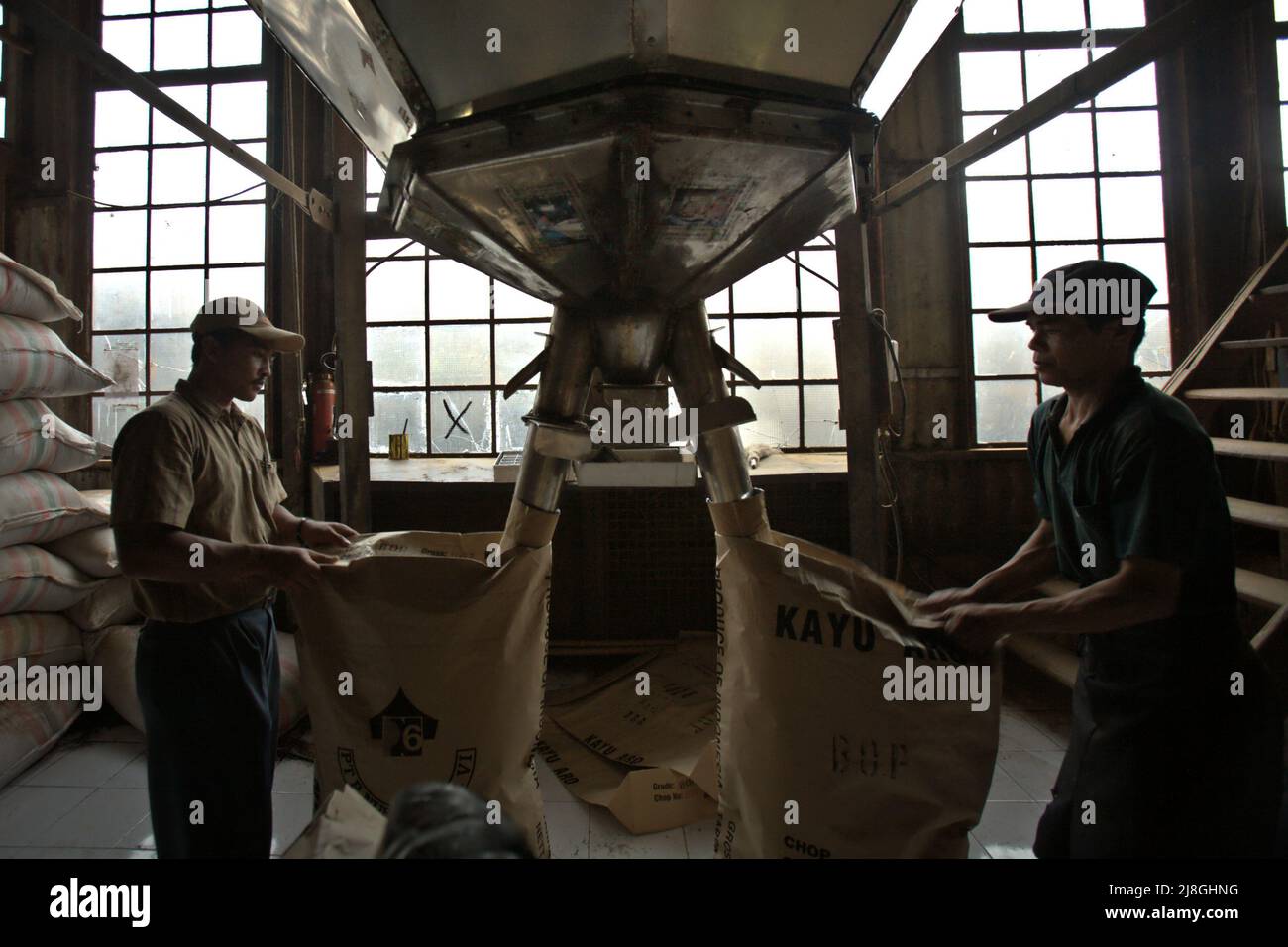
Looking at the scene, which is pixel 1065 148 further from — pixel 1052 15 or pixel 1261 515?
pixel 1261 515

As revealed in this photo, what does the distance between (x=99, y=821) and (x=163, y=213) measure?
3.00 metres

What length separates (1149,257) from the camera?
3.36 m

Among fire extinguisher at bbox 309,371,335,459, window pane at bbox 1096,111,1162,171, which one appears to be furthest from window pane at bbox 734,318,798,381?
fire extinguisher at bbox 309,371,335,459

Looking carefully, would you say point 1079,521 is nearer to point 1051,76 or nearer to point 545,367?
point 545,367

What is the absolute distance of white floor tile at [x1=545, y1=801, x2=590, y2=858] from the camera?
66.6 inches

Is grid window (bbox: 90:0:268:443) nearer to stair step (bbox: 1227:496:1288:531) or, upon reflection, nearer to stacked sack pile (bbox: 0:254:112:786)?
stacked sack pile (bbox: 0:254:112:786)

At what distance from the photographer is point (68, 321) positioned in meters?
3.35

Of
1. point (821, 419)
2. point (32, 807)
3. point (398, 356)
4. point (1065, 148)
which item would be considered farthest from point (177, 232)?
point (1065, 148)

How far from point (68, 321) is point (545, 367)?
3.44m

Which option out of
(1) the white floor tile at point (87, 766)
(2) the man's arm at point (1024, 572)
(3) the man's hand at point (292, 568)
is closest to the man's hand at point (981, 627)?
(2) the man's arm at point (1024, 572)

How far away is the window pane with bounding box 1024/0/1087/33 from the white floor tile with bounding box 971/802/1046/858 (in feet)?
11.9

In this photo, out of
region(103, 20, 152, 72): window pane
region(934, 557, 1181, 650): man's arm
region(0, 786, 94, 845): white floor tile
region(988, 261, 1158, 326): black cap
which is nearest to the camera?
region(934, 557, 1181, 650): man's arm

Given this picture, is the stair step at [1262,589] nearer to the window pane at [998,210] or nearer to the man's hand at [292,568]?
the window pane at [998,210]

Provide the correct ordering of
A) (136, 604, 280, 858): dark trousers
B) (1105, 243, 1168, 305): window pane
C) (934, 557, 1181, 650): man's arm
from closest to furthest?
(934, 557, 1181, 650): man's arm
(136, 604, 280, 858): dark trousers
(1105, 243, 1168, 305): window pane
